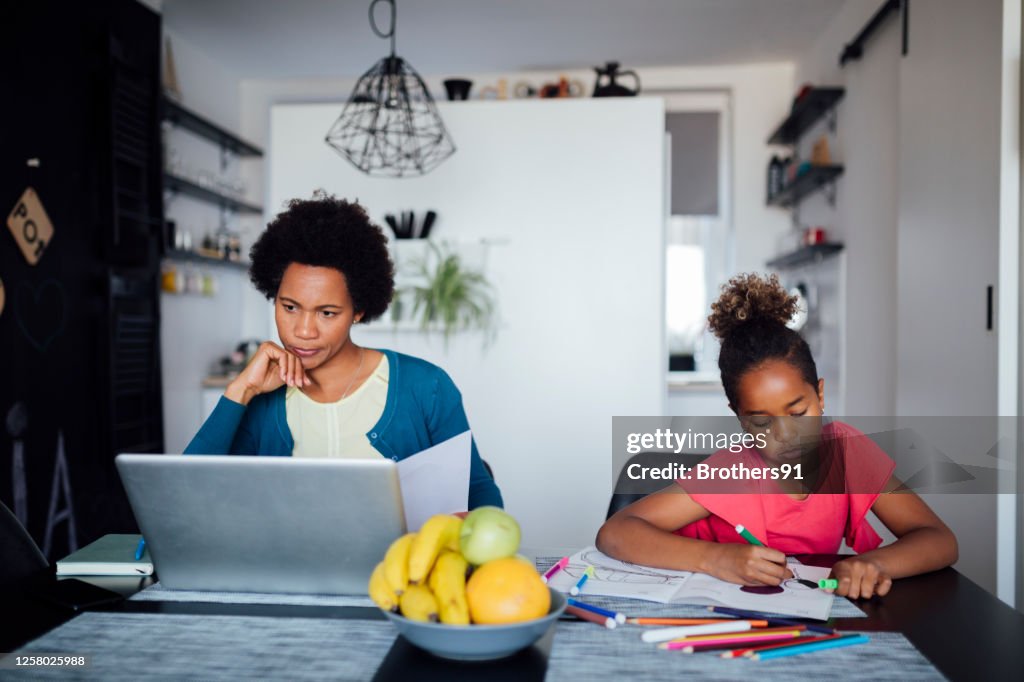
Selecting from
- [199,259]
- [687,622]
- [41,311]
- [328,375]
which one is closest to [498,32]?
[199,259]

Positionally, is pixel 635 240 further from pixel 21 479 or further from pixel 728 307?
pixel 21 479

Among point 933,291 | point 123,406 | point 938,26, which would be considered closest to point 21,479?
point 123,406

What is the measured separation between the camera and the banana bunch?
835 mm

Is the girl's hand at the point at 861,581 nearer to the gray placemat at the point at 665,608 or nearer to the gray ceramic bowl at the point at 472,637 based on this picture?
the gray placemat at the point at 665,608

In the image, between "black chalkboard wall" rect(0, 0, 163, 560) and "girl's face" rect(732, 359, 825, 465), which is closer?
"girl's face" rect(732, 359, 825, 465)

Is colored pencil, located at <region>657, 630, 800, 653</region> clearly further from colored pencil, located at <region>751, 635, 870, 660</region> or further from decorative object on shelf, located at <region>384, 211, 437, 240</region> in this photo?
decorative object on shelf, located at <region>384, 211, 437, 240</region>

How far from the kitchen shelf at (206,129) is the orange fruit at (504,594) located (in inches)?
140

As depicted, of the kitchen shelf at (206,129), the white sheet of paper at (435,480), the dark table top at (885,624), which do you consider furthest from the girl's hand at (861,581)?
the kitchen shelf at (206,129)

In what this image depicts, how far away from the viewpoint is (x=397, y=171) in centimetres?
365

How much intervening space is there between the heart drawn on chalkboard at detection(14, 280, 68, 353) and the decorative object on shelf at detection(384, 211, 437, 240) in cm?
134

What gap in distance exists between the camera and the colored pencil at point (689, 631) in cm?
91

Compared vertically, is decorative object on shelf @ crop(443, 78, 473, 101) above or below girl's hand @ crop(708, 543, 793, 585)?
above

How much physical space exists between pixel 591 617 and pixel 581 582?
0.46 feet

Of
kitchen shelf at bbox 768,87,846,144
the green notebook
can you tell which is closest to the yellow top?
the green notebook
